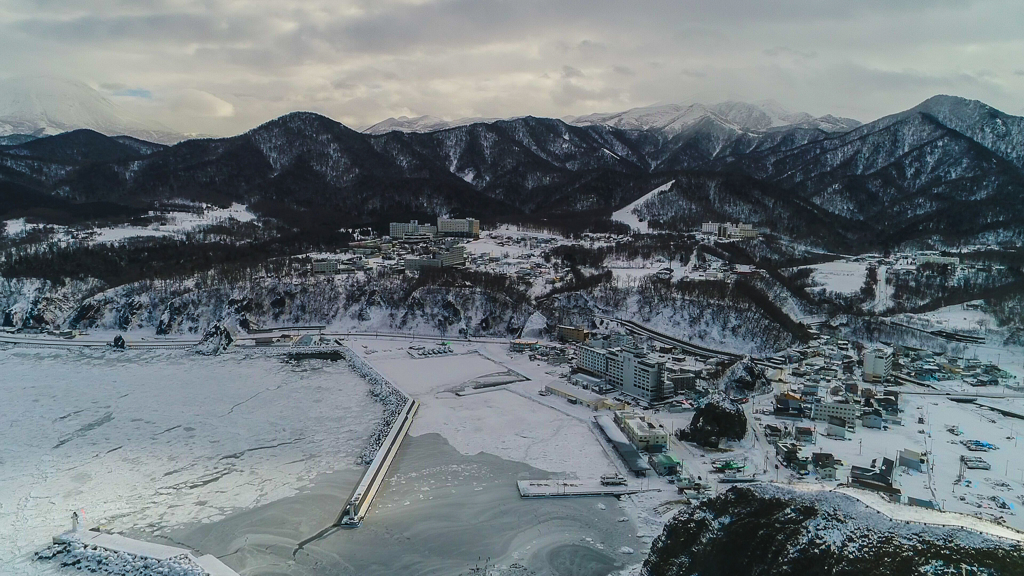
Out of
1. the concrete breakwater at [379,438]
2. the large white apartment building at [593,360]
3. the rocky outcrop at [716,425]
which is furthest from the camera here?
A: the large white apartment building at [593,360]

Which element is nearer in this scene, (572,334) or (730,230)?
(572,334)

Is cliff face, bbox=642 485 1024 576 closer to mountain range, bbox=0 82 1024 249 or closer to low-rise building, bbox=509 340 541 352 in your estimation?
low-rise building, bbox=509 340 541 352

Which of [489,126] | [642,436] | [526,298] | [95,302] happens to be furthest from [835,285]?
[489,126]

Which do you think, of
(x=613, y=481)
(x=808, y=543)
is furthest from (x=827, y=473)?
(x=808, y=543)

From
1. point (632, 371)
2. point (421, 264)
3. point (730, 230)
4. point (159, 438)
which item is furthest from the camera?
point (730, 230)

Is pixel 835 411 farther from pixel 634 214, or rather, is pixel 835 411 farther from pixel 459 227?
pixel 634 214

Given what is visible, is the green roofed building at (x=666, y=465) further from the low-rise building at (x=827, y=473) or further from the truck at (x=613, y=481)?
the low-rise building at (x=827, y=473)

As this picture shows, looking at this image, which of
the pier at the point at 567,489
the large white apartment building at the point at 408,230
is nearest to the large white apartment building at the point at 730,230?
the large white apartment building at the point at 408,230
